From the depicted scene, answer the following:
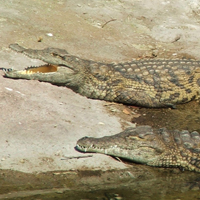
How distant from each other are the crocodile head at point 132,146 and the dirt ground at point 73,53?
0.42ft

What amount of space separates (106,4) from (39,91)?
435 cm

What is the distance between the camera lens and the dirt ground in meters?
6.45

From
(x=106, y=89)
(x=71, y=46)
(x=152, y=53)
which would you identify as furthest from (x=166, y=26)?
(x=106, y=89)

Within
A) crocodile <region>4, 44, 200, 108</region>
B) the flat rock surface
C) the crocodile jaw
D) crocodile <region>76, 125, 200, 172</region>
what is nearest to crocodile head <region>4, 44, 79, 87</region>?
crocodile <region>4, 44, 200, 108</region>

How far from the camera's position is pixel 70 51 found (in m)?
9.82

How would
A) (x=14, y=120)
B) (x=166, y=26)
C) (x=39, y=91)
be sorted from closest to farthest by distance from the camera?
(x=14, y=120), (x=39, y=91), (x=166, y=26)

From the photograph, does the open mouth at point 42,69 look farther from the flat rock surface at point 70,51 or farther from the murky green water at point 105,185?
the murky green water at point 105,185

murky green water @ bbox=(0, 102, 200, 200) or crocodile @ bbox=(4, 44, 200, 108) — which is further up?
murky green water @ bbox=(0, 102, 200, 200)

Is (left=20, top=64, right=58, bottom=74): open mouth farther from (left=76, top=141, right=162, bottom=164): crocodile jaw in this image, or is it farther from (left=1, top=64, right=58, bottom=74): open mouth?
(left=76, top=141, right=162, bottom=164): crocodile jaw

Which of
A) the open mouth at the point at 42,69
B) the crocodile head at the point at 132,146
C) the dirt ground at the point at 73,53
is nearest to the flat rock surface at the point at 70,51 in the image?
the dirt ground at the point at 73,53

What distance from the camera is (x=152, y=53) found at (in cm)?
1047

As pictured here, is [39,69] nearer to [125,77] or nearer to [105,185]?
[125,77]

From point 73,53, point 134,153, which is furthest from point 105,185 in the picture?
point 73,53

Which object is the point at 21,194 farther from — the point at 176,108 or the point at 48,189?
the point at 176,108
